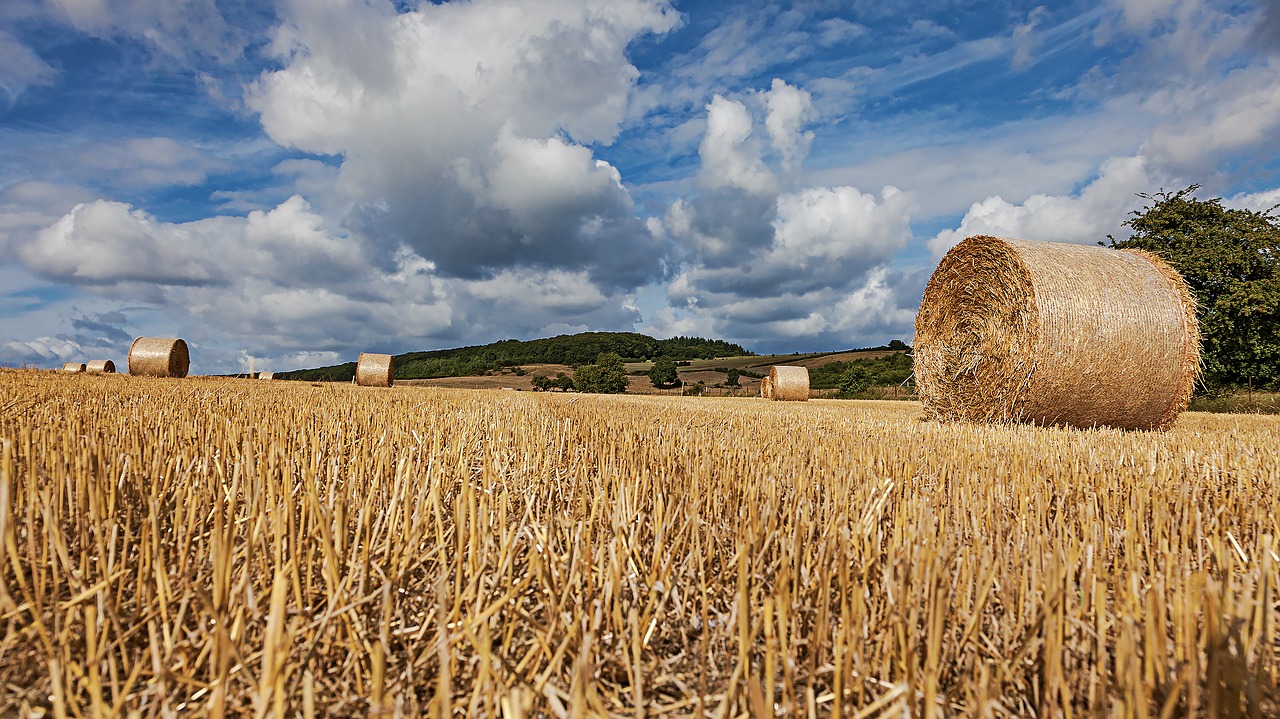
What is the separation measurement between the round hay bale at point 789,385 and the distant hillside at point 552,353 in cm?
3950

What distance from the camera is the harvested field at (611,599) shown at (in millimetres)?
1243

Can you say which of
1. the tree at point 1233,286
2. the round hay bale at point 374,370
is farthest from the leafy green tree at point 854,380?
the round hay bale at point 374,370

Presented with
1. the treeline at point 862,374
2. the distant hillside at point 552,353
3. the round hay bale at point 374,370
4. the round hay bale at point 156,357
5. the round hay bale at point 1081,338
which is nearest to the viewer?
the round hay bale at point 1081,338

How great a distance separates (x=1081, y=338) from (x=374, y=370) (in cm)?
2127

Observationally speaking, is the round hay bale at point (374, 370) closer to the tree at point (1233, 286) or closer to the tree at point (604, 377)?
the tree at point (604, 377)

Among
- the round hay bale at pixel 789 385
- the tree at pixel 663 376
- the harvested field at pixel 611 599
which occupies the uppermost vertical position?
the tree at pixel 663 376

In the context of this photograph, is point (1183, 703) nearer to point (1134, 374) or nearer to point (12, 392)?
point (1134, 374)

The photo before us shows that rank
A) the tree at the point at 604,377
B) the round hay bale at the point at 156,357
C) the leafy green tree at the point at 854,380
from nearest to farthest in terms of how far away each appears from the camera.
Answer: the round hay bale at the point at 156,357 → the leafy green tree at the point at 854,380 → the tree at the point at 604,377

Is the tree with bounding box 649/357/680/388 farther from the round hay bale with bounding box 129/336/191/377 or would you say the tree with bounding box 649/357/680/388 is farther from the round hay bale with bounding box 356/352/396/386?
the round hay bale with bounding box 129/336/191/377

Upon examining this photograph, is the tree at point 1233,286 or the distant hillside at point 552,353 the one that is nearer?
the tree at point 1233,286

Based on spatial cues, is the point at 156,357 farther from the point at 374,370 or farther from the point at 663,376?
the point at 663,376

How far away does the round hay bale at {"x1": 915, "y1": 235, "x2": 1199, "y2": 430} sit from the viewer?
326 inches

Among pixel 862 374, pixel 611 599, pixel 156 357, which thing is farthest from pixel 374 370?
pixel 862 374

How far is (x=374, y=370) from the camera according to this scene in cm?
2316
